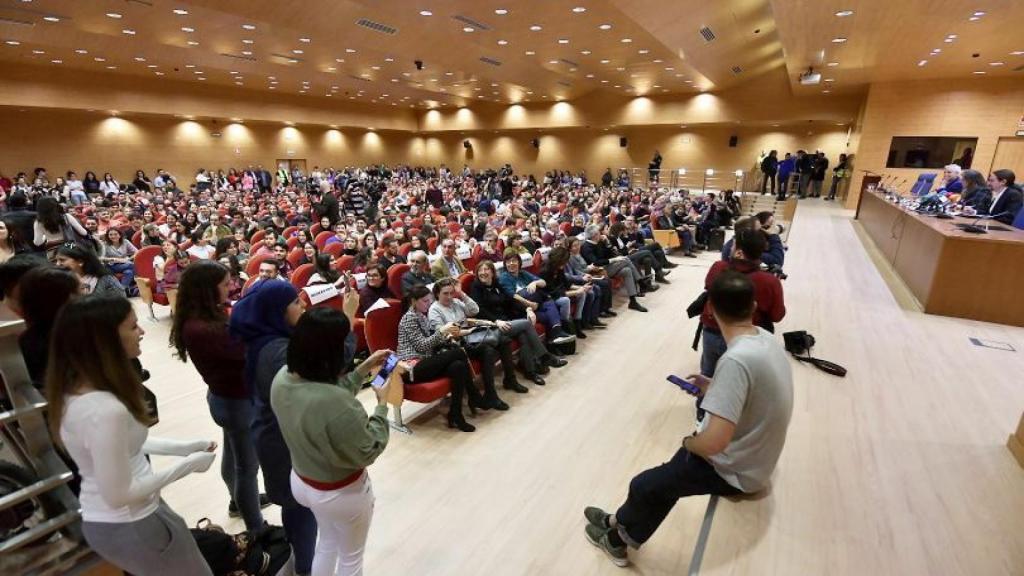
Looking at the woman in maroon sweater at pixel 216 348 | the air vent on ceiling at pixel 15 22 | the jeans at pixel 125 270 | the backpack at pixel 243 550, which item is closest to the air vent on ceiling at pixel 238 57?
the air vent on ceiling at pixel 15 22

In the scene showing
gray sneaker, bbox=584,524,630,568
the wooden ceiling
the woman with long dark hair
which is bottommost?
gray sneaker, bbox=584,524,630,568

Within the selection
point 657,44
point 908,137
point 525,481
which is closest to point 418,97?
point 657,44

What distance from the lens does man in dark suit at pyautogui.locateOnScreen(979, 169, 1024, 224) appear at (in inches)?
244

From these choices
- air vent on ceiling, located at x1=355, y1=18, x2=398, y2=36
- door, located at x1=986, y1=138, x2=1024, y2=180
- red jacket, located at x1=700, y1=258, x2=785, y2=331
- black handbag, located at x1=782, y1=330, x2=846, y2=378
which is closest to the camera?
red jacket, located at x1=700, y1=258, x2=785, y2=331

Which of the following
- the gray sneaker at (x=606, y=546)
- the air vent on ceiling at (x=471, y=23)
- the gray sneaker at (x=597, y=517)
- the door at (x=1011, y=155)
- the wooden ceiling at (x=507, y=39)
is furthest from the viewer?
the door at (x=1011, y=155)

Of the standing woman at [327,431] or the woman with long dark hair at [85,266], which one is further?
the woman with long dark hair at [85,266]

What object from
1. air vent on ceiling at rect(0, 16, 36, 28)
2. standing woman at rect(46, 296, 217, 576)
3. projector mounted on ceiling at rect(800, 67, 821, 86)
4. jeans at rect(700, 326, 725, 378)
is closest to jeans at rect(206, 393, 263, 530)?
standing woman at rect(46, 296, 217, 576)

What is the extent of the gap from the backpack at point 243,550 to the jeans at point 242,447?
0.64 feet

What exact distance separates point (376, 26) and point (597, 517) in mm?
10934

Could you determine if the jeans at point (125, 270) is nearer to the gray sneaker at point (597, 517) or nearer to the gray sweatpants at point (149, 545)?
the gray sweatpants at point (149, 545)

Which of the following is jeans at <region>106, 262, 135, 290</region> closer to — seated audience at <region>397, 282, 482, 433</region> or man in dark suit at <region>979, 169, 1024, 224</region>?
seated audience at <region>397, 282, 482, 433</region>

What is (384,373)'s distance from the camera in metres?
2.15

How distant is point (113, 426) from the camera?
132 cm

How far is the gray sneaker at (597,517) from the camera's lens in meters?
2.51
